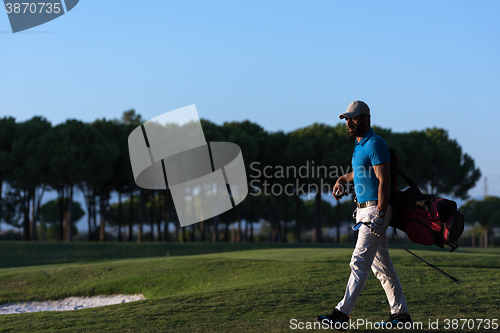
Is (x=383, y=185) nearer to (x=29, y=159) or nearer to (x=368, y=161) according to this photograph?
(x=368, y=161)

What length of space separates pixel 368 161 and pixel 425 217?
2.99 feet

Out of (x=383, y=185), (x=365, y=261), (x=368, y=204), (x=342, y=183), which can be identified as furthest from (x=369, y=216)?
(x=342, y=183)

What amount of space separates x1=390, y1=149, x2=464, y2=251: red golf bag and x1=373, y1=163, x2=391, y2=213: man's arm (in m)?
0.26

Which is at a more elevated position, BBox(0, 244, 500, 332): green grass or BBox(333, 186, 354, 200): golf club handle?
BBox(333, 186, 354, 200): golf club handle

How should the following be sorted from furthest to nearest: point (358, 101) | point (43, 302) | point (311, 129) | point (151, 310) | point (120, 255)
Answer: point (311, 129) → point (120, 255) → point (43, 302) → point (151, 310) → point (358, 101)

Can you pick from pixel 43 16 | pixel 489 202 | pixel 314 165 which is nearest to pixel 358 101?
pixel 43 16

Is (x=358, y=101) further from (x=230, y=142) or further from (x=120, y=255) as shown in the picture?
(x=230, y=142)

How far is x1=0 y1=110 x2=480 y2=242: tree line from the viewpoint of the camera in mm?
41938

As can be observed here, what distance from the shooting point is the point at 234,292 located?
9.60 m

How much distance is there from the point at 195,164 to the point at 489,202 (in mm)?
51342

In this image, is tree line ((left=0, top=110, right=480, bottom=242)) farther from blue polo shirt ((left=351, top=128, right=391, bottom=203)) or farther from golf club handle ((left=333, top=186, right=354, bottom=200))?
blue polo shirt ((left=351, top=128, right=391, bottom=203))

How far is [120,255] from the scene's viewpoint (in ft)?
90.8

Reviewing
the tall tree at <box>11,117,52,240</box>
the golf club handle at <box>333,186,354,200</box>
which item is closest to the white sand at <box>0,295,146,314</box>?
the golf club handle at <box>333,186,354,200</box>

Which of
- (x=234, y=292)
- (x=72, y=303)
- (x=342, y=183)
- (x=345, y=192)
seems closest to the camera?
(x=345, y=192)
